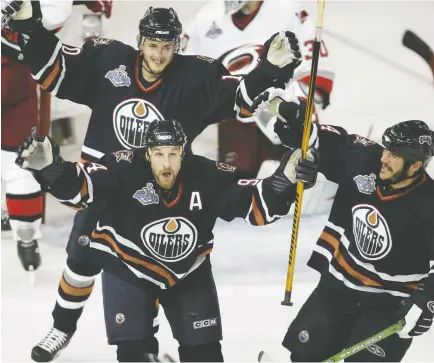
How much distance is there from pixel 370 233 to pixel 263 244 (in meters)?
1.32

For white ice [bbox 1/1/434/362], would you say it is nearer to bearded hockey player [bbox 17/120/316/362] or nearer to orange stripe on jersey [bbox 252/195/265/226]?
bearded hockey player [bbox 17/120/316/362]

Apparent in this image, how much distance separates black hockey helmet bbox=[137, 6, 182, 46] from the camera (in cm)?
289

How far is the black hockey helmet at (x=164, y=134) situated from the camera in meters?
2.71

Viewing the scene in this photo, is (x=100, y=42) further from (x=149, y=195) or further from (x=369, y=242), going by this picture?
(x=369, y=242)

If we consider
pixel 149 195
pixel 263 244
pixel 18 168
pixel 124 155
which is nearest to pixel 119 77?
pixel 124 155

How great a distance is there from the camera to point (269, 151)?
4430mm

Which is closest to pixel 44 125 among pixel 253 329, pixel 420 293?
pixel 253 329

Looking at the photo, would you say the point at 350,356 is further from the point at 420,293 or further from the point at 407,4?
the point at 407,4

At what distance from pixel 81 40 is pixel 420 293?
1.91 m

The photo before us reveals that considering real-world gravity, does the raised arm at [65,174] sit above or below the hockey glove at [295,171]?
below

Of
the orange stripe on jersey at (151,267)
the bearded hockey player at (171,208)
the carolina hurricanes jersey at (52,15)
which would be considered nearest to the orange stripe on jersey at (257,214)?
the bearded hockey player at (171,208)

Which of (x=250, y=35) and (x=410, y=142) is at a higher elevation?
(x=410, y=142)

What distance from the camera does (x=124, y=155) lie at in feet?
9.25

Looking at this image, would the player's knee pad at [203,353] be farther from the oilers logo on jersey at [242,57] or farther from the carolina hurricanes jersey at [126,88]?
the oilers logo on jersey at [242,57]
